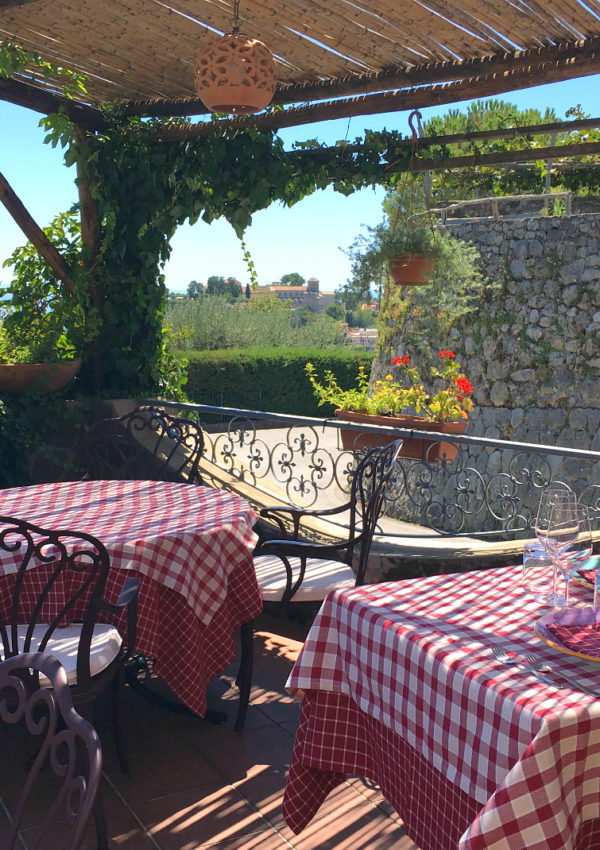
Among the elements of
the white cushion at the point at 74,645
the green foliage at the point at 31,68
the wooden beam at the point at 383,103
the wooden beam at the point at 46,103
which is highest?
the green foliage at the point at 31,68

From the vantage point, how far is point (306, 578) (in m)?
3.40

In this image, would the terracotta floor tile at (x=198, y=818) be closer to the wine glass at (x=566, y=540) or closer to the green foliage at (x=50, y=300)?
the wine glass at (x=566, y=540)

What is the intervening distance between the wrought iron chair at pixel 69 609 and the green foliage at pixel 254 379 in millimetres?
12228

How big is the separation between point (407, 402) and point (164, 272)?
1936 millimetres

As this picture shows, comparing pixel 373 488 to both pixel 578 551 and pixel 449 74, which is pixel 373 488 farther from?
pixel 449 74

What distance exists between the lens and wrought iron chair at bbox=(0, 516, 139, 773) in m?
2.33

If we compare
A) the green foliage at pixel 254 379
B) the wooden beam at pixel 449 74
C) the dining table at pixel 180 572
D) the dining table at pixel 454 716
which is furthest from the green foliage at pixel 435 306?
the dining table at pixel 454 716

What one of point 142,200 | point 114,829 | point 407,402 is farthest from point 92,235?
point 114,829

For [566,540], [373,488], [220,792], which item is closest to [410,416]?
[373,488]

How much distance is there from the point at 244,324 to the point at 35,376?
13.3 metres

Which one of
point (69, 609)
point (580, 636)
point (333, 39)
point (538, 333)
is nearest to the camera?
point (580, 636)

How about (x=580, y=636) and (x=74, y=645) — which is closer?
(x=580, y=636)

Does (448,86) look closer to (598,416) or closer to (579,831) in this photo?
(579,831)

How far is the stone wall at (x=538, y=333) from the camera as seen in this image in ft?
34.1
